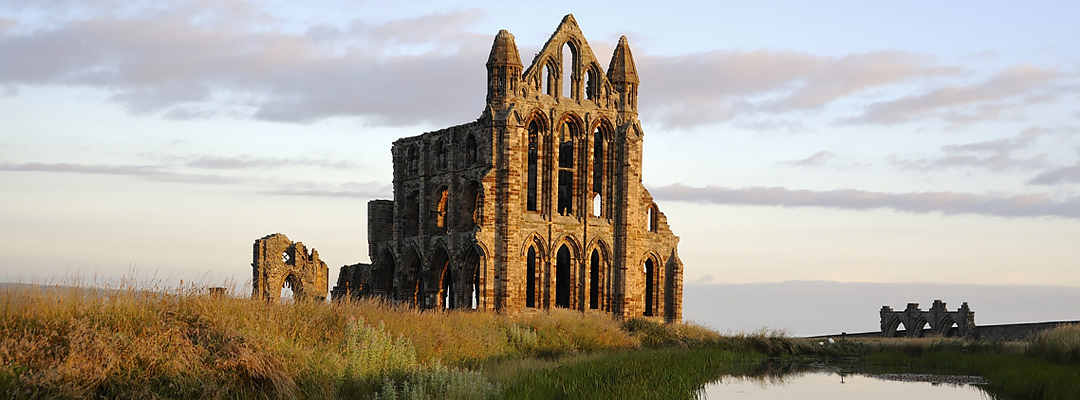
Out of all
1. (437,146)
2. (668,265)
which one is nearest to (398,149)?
(437,146)

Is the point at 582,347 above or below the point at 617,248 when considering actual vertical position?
below

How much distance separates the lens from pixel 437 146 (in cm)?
5331

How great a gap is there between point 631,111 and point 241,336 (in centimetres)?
3499

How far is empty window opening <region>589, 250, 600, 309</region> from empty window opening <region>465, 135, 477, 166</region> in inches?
259

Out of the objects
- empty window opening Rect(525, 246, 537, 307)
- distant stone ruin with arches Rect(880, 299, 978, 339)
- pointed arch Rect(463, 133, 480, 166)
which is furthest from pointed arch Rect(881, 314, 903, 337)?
pointed arch Rect(463, 133, 480, 166)

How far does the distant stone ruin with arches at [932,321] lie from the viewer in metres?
58.8

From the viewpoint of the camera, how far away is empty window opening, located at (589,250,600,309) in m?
52.4

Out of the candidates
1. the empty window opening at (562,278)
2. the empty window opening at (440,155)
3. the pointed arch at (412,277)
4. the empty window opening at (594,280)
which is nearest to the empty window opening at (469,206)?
the empty window opening at (440,155)

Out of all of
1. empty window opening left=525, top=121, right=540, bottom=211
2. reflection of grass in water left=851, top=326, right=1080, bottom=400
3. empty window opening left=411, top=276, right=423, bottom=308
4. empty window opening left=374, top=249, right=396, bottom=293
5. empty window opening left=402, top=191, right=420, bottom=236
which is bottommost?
reflection of grass in water left=851, top=326, right=1080, bottom=400

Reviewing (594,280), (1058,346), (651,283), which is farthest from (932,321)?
(1058,346)

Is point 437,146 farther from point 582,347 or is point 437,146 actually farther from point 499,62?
point 582,347

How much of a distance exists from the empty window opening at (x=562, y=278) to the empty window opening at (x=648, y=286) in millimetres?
3975

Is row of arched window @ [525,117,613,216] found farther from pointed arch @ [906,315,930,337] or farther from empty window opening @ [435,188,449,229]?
pointed arch @ [906,315,930,337]

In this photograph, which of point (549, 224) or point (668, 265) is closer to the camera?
point (549, 224)
